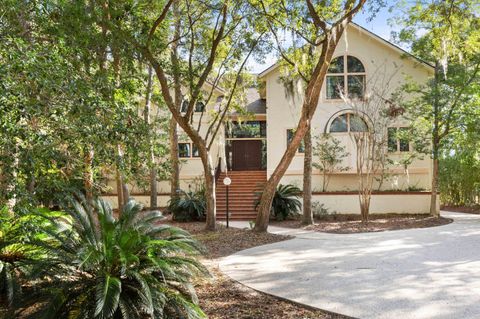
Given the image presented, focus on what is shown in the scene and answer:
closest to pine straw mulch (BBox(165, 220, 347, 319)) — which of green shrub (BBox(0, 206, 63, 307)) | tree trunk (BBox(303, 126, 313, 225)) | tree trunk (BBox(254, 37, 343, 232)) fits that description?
green shrub (BBox(0, 206, 63, 307))

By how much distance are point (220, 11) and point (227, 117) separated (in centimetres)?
902

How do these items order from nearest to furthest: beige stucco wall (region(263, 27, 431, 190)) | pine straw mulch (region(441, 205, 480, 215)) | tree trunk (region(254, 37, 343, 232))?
Answer: tree trunk (region(254, 37, 343, 232))
beige stucco wall (region(263, 27, 431, 190))
pine straw mulch (region(441, 205, 480, 215))

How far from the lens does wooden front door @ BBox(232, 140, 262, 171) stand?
24.2 metres

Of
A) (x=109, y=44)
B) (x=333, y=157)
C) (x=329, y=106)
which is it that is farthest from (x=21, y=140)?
(x=329, y=106)

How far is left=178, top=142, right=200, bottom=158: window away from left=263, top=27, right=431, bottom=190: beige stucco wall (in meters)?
4.35

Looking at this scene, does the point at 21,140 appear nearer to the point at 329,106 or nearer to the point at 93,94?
the point at 93,94

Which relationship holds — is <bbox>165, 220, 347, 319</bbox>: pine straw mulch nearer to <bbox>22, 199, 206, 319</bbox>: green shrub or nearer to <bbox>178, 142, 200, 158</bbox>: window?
<bbox>22, 199, 206, 319</bbox>: green shrub

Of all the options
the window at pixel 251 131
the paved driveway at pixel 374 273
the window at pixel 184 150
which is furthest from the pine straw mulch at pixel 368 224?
the window at pixel 184 150

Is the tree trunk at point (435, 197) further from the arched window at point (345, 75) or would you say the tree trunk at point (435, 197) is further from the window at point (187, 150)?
the window at point (187, 150)

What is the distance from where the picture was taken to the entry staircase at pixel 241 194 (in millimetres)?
18578

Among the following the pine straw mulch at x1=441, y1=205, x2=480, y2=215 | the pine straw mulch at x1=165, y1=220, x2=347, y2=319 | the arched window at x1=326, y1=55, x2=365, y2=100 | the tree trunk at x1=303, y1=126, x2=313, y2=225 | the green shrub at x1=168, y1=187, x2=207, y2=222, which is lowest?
the pine straw mulch at x1=441, y1=205, x2=480, y2=215

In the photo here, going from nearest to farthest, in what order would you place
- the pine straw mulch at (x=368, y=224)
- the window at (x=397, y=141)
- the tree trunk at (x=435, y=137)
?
the pine straw mulch at (x=368, y=224) → the tree trunk at (x=435, y=137) → the window at (x=397, y=141)

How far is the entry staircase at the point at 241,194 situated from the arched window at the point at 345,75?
5.33 meters

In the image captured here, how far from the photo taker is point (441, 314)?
18.0 feet
